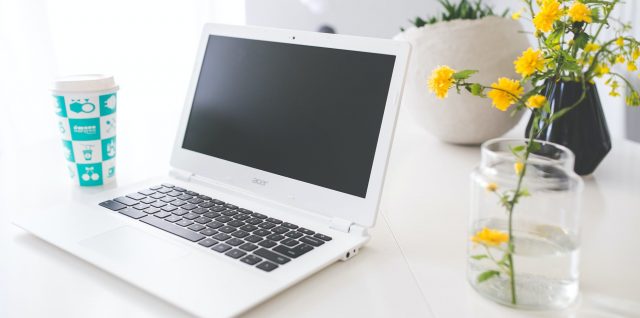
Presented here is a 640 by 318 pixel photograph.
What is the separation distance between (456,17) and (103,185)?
0.75 meters

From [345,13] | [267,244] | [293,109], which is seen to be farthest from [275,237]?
[345,13]

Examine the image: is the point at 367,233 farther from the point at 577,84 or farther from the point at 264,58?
the point at 577,84

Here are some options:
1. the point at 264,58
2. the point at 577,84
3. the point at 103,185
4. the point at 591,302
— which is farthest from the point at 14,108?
the point at 591,302

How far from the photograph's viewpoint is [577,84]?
99 cm

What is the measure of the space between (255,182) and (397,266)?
0.96 feet

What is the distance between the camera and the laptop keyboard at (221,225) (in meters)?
0.73

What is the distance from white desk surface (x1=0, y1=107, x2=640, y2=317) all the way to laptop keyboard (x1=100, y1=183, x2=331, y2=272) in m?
0.06

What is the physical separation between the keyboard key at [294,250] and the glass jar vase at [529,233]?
0.21 meters

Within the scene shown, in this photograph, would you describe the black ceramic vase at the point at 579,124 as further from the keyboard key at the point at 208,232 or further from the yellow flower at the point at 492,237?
the keyboard key at the point at 208,232

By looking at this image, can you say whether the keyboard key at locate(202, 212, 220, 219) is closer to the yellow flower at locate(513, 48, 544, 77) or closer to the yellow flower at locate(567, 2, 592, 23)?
the yellow flower at locate(513, 48, 544, 77)

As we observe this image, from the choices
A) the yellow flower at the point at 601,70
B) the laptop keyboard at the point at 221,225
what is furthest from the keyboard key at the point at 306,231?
the yellow flower at the point at 601,70

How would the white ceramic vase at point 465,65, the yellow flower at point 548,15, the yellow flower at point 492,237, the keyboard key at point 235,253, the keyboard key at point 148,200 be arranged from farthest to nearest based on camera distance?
the white ceramic vase at point 465,65, the keyboard key at point 148,200, the yellow flower at point 548,15, the keyboard key at point 235,253, the yellow flower at point 492,237

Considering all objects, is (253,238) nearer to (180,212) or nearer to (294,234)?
(294,234)

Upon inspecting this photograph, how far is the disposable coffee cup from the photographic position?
38.1 inches
